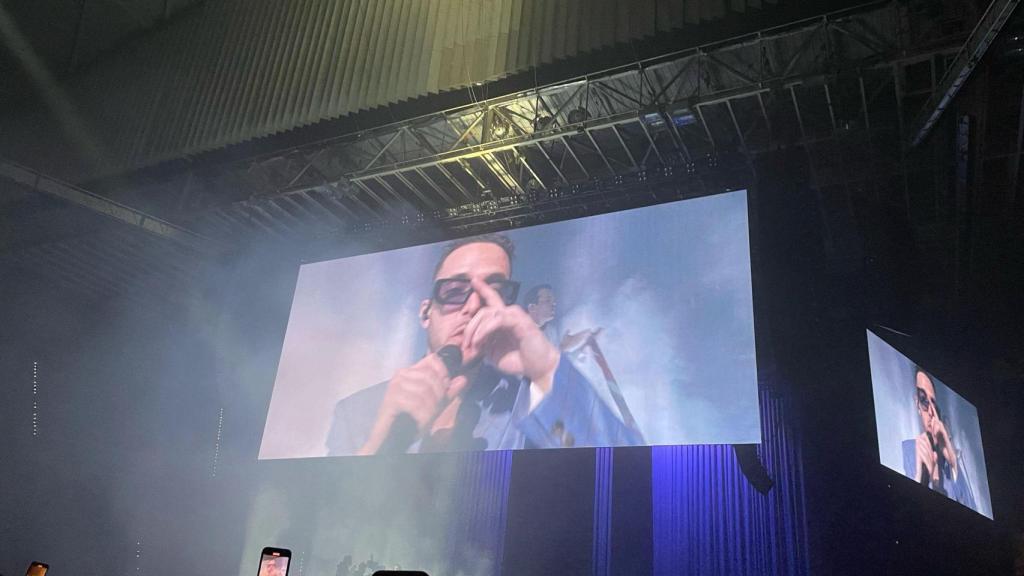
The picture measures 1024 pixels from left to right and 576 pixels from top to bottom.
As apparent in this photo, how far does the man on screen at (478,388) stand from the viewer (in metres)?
5.52

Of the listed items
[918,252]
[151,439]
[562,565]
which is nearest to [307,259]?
[151,439]

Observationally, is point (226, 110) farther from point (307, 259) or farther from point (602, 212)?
point (602, 212)

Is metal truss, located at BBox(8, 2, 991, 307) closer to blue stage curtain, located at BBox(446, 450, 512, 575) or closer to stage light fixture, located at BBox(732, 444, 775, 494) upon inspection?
stage light fixture, located at BBox(732, 444, 775, 494)

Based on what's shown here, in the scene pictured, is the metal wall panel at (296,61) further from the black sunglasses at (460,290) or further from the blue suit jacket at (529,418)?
the blue suit jacket at (529,418)

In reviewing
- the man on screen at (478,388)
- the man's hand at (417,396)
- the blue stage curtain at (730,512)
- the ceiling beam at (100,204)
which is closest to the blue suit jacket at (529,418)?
the man on screen at (478,388)

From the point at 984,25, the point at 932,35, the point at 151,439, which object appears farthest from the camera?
the point at 151,439

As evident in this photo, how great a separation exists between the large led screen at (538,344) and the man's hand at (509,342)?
0.01 m

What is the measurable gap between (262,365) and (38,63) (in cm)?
388

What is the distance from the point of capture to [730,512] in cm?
548

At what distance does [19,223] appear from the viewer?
7836mm

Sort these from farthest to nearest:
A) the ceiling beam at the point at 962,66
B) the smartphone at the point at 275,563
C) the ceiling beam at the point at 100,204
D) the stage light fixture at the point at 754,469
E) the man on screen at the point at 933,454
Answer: the ceiling beam at the point at 100,204, the man on screen at the point at 933,454, the stage light fixture at the point at 754,469, the ceiling beam at the point at 962,66, the smartphone at the point at 275,563

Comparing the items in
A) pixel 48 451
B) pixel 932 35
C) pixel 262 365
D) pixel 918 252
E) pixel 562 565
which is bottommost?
pixel 562 565

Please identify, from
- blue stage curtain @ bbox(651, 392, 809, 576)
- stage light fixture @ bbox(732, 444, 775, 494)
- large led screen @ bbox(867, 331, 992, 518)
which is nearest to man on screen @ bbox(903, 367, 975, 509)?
large led screen @ bbox(867, 331, 992, 518)

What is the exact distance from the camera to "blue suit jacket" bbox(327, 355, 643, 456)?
5.34 meters
